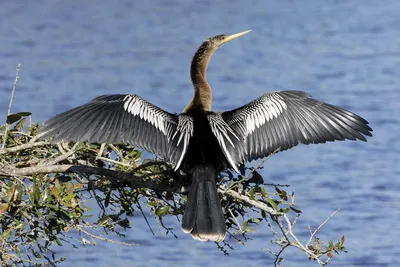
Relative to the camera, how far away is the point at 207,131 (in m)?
5.28

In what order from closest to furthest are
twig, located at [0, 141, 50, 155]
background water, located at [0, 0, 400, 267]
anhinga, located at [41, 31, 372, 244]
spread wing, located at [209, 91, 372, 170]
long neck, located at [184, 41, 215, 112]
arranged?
anhinga, located at [41, 31, 372, 244], twig, located at [0, 141, 50, 155], spread wing, located at [209, 91, 372, 170], long neck, located at [184, 41, 215, 112], background water, located at [0, 0, 400, 267]

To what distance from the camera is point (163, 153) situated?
5113mm

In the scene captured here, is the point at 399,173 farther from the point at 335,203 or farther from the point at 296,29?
the point at 296,29

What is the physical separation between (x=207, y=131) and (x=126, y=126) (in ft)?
1.42

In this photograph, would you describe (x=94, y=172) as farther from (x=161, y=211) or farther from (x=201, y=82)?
(x=201, y=82)

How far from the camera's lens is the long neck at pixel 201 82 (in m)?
5.94

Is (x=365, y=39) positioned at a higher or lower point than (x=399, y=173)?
higher

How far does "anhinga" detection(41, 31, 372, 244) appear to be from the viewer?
4992 millimetres

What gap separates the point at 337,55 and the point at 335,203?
4.86 m

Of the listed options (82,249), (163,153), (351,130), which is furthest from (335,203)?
(163,153)

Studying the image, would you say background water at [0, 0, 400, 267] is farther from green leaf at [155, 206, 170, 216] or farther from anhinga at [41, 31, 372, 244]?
green leaf at [155, 206, 170, 216]

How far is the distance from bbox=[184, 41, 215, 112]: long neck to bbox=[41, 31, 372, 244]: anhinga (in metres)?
0.22

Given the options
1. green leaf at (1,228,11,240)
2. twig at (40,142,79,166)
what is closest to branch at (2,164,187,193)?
twig at (40,142,79,166)

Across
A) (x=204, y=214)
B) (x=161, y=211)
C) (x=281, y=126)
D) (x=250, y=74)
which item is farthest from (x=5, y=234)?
(x=250, y=74)
